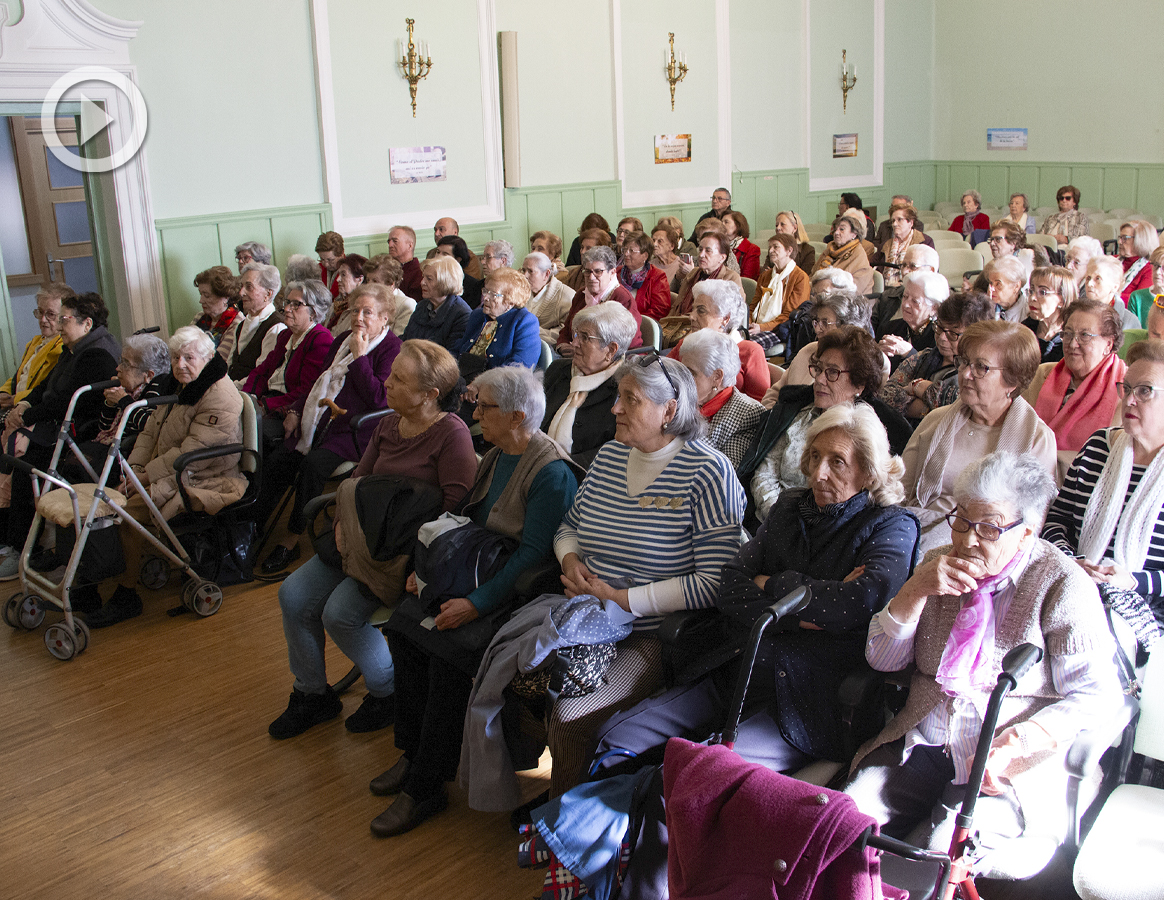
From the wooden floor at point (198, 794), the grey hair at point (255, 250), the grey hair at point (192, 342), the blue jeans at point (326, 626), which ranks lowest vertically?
the wooden floor at point (198, 794)

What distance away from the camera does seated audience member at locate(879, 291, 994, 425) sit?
3.60 meters

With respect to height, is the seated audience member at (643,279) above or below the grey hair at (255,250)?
below

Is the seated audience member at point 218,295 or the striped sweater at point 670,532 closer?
the striped sweater at point 670,532

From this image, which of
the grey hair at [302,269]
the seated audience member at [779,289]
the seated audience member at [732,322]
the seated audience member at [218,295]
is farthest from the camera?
the grey hair at [302,269]

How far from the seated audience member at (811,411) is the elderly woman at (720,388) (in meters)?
0.04

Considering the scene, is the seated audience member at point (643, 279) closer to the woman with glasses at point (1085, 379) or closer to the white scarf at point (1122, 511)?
the woman with glasses at point (1085, 379)

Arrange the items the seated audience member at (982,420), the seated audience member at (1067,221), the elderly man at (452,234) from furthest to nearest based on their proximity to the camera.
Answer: the seated audience member at (1067,221), the elderly man at (452,234), the seated audience member at (982,420)

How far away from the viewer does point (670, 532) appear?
2516mm

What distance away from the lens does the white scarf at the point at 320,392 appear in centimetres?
459

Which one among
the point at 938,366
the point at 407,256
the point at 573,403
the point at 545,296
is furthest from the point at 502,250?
the point at 938,366

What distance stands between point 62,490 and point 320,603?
5.19 feet

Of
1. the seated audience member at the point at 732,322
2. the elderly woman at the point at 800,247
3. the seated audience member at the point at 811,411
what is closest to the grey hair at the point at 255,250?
the elderly woman at the point at 800,247

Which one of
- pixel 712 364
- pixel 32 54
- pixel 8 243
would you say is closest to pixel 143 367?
pixel 712 364

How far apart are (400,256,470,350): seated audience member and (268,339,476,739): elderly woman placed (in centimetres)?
206
